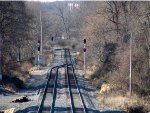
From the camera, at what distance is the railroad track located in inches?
1054

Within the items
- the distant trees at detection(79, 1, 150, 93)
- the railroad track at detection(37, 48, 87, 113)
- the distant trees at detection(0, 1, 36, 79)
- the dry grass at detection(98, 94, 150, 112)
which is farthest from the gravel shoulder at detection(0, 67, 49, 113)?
the distant trees at detection(79, 1, 150, 93)

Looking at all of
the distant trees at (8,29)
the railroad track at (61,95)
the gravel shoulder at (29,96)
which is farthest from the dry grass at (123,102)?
the distant trees at (8,29)

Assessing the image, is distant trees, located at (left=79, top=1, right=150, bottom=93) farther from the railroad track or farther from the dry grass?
the dry grass

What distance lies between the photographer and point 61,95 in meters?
32.9

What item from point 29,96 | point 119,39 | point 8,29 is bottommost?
point 29,96

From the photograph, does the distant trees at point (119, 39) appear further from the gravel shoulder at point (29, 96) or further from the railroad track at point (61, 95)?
the gravel shoulder at point (29, 96)

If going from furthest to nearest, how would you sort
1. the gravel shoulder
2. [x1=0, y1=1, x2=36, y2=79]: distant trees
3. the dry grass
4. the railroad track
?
[x1=0, y1=1, x2=36, y2=79]: distant trees, the dry grass, the gravel shoulder, the railroad track

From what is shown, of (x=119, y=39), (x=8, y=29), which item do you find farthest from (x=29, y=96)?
(x=119, y=39)

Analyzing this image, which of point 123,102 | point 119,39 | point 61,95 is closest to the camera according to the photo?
point 123,102

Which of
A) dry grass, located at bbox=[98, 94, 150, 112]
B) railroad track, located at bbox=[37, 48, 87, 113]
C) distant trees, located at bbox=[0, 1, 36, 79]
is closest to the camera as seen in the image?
railroad track, located at bbox=[37, 48, 87, 113]

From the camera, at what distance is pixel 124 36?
47938 millimetres

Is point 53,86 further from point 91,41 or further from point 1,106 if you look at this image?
point 91,41

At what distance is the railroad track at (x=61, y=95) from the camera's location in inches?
1054

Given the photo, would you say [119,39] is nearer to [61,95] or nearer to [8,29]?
[8,29]
